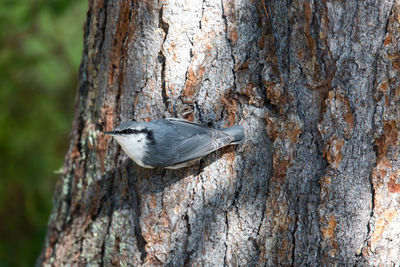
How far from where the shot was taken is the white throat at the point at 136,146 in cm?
180

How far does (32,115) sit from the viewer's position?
348 cm

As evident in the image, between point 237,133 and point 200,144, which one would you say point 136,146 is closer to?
point 200,144

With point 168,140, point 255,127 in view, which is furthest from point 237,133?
point 168,140

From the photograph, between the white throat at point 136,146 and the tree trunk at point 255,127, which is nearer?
the tree trunk at point 255,127

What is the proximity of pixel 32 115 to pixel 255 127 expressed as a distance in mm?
2397

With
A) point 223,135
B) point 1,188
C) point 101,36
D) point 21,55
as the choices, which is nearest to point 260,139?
point 223,135

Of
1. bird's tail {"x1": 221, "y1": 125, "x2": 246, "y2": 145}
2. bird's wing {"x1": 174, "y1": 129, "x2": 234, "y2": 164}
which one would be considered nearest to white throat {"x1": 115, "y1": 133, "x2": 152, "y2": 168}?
bird's wing {"x1": 174, "y1": 129, "x2": 234, "y2": 164}

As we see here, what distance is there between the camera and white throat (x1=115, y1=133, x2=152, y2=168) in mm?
1803

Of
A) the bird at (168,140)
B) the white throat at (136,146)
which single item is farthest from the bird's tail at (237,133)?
the white throat at (136,146)

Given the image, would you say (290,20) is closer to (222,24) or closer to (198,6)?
(222,24)

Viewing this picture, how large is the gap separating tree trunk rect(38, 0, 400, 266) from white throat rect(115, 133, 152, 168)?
0.10 metres

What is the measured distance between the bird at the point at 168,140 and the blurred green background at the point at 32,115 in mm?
1413

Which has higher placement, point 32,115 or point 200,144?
point 32,115

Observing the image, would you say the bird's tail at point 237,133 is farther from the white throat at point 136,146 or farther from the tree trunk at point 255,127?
the white throat at point 136,146
